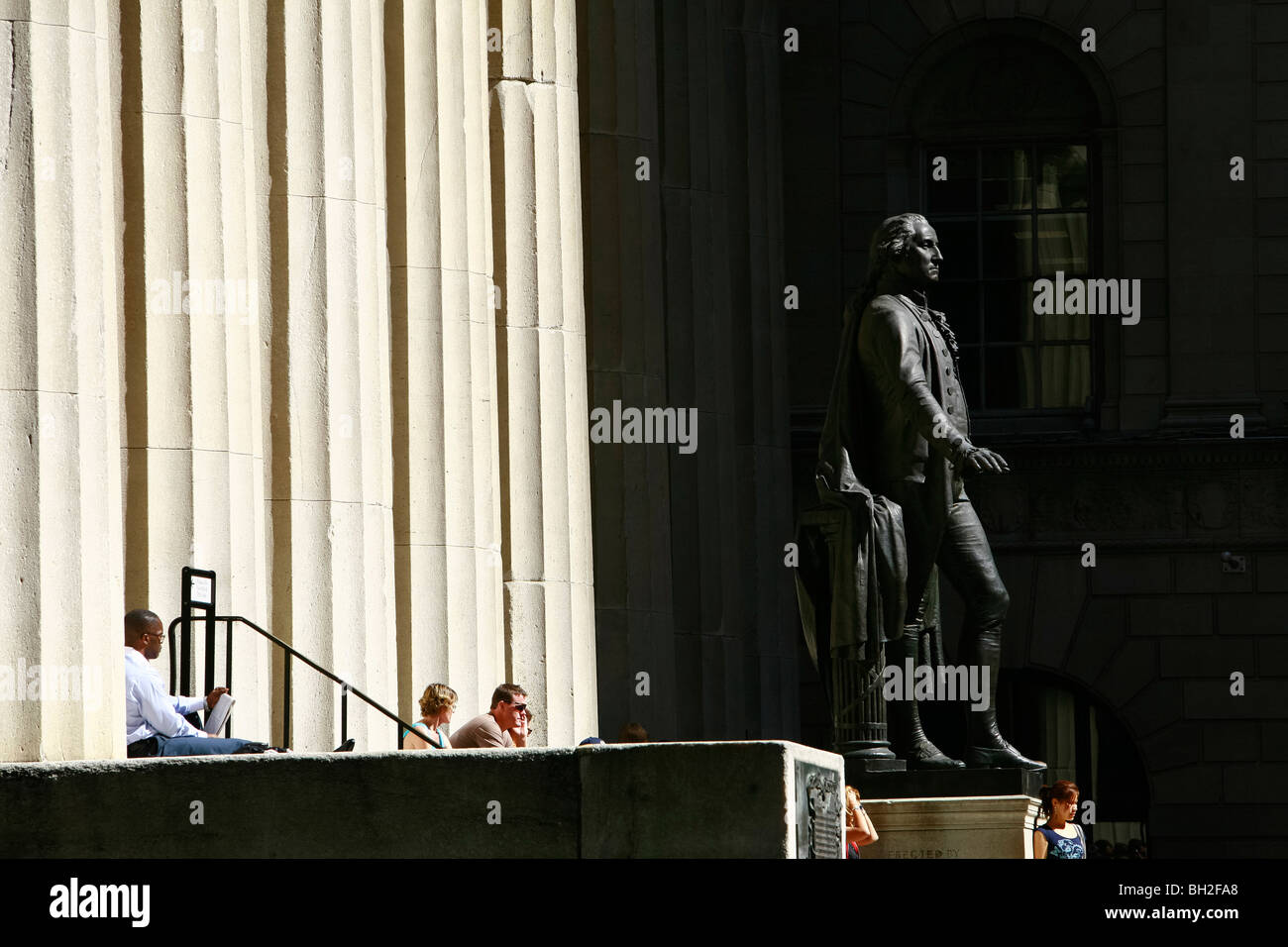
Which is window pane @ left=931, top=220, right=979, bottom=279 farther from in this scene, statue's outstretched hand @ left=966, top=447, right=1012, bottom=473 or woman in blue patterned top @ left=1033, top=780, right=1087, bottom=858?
statue's outstretched hand @ left=966, top=447, right=1012, bottom=473

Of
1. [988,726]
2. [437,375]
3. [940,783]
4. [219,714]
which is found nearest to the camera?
[219,714]

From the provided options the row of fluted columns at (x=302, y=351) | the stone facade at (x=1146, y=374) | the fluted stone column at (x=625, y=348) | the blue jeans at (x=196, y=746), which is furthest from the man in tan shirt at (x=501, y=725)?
the stone facade at (x=1146, y=374)

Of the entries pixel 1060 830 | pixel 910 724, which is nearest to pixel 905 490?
pixel 910 724

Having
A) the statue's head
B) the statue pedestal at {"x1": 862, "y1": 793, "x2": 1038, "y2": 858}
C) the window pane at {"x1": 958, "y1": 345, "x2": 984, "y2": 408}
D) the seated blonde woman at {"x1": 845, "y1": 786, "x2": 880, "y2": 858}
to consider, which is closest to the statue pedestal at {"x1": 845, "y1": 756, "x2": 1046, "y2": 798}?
the statue pedestal at {"x1": 862, "y1": 793, "x2": 1038, "y2": 858}

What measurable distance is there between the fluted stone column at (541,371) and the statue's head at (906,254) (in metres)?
6.27

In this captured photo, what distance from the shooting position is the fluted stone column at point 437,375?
2045cm

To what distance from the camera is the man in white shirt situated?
1349 centimetres

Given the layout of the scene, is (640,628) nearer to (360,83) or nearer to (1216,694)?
(360,83)

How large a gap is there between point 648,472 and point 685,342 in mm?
2625

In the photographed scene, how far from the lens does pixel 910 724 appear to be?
16.6 m

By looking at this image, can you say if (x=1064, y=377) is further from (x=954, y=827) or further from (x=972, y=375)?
(x=954, y=827)

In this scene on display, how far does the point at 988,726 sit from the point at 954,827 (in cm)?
66

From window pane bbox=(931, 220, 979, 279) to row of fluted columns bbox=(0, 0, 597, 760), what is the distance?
10373 millimetres

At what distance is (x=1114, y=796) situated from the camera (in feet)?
105
